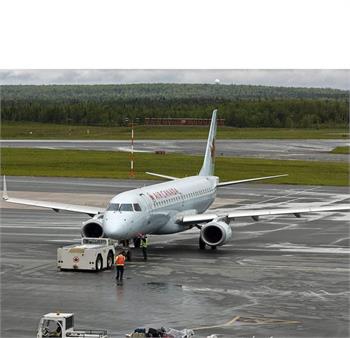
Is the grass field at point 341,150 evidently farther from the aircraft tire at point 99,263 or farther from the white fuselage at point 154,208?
the aircraft tire at point 99,263

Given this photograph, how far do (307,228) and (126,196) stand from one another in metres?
20.7

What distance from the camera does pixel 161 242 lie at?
6000 centimetres

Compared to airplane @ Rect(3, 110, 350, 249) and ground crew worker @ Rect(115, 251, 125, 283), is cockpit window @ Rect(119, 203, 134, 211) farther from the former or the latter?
ground crew worker @ Rect(115, 251, 125, 283)

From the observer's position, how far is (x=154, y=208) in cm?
5288

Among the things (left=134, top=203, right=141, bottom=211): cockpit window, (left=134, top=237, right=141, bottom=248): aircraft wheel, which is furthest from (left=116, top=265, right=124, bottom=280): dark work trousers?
(left=134, top=237, right=141, bottom=248): aircraft wheel

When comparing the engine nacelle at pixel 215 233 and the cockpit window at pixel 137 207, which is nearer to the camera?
the cockpit window at pixel 137 207

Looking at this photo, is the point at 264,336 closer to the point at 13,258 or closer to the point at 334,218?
the point at 13,258

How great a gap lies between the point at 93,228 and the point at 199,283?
1111cm

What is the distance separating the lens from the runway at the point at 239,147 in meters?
141

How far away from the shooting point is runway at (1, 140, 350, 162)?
140625 millimetres

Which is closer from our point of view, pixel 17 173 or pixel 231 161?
pixel 17 173

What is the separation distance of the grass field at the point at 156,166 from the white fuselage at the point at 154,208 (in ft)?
137

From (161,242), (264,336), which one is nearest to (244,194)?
(161,242)

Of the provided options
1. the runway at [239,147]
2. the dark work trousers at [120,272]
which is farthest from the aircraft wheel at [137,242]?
the runway at [239,147]
